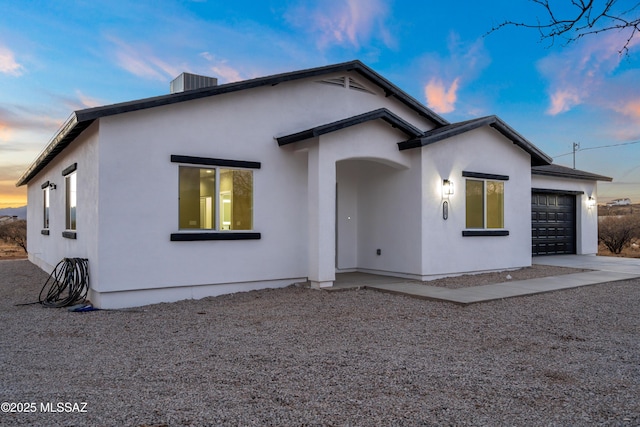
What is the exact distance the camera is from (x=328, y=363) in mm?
4648

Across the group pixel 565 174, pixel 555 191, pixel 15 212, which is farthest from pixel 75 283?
pixel 15 212

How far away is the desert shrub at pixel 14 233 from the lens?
26352 mm

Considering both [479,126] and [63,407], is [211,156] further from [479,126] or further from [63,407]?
[479,126]

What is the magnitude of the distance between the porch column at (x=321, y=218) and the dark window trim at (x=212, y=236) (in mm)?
1182

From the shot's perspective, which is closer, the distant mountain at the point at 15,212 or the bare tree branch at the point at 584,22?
the bare tree branch at the point at 584,22

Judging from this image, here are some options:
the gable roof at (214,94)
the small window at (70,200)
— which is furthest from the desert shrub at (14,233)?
the small window at (70,200)

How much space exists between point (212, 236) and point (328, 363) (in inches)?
181

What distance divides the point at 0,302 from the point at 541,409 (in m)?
9.31

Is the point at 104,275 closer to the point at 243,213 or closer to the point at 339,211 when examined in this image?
the point at 243,213

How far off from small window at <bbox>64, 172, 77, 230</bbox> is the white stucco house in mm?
42

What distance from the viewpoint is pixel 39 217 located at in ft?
51.5

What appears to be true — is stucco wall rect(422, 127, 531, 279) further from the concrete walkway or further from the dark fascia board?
the concrete walkway

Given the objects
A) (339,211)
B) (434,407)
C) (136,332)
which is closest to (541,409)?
(434,407)

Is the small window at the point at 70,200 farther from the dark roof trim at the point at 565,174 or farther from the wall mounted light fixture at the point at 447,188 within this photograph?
the dark roof trim at the point at 565,174
